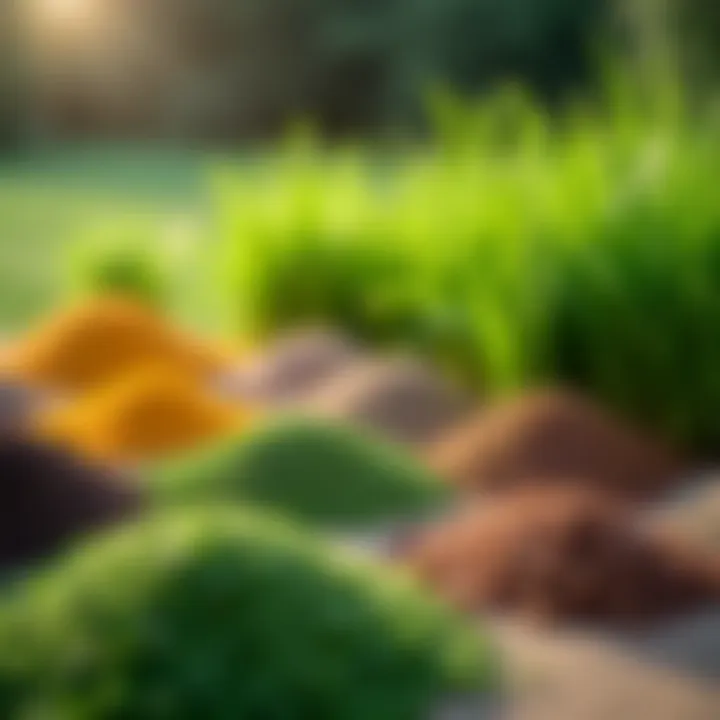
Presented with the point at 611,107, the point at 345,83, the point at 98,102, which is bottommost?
the point at 611,107

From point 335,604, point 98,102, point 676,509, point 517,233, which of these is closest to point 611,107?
point 517,233

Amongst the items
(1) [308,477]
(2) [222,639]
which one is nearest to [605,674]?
(2) [222,639]

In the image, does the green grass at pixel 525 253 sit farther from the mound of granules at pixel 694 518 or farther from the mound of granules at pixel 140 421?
the mound of granules at pixel 140 421

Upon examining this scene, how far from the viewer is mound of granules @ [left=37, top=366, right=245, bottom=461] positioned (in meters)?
4.34

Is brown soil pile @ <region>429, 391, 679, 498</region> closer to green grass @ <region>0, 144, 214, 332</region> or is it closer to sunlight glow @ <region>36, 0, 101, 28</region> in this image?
green grass @ <region>0, 144, 214, 332</region>

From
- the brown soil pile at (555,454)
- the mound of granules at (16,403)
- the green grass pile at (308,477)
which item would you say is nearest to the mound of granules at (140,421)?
the mound of granules at (16,403)

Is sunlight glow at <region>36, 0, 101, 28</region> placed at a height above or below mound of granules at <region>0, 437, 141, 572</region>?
above

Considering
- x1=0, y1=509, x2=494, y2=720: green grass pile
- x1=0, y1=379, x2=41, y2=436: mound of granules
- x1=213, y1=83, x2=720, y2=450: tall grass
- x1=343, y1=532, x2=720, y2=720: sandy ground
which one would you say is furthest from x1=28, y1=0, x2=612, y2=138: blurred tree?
x1=0, y1=509, x2=494, y2=720: green grass pile

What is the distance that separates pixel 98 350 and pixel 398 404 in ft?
4.99

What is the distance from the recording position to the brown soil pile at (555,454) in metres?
3.86

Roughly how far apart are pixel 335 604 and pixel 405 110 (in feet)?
27.1

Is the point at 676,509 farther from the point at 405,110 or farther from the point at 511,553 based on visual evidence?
the point at 405,110

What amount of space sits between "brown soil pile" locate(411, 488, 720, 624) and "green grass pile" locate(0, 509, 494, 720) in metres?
0.23

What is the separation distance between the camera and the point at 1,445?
365 centimetres
